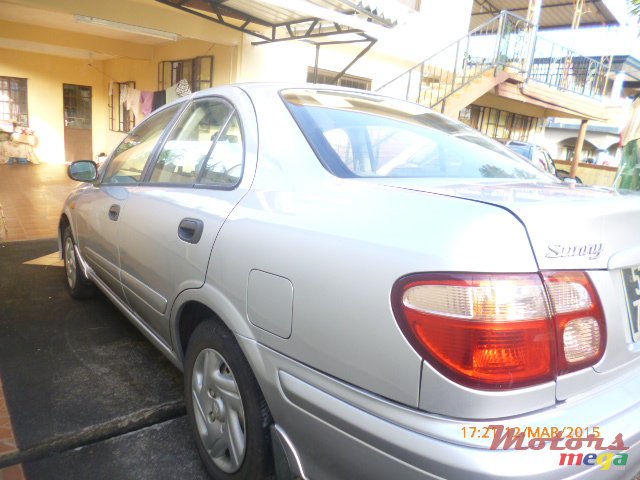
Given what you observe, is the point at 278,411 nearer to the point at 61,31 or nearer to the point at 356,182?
the point at 356,182

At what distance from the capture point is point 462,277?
117 cm

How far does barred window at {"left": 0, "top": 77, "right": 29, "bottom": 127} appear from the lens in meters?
13.2

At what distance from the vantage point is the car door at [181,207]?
2.01 metres

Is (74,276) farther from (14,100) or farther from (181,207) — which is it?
(14,100)

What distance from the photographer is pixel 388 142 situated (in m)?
2.21

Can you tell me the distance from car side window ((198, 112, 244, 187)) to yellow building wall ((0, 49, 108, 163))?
1363 cm

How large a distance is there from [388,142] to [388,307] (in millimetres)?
1153

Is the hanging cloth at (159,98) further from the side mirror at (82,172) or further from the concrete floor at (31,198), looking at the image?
A: the side mirror at (82,172)

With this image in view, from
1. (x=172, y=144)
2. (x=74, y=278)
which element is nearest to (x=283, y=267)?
(x=172, y=144)

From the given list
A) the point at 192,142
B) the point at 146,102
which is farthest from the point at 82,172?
the point at 146,102

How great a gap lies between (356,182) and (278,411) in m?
0.81

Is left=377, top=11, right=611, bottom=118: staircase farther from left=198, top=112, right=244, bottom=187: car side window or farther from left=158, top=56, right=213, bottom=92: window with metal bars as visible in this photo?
left=198, top=112, right=244, bottom=187: car side window

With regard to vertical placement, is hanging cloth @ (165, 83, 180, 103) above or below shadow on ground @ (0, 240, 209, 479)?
above

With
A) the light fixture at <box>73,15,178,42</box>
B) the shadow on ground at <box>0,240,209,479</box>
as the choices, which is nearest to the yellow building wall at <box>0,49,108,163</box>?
the light fixture at <box>73,15,178,42</box>
